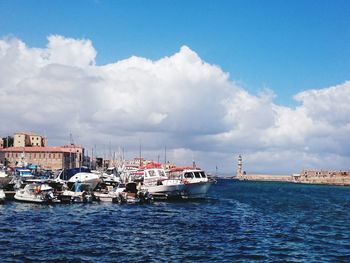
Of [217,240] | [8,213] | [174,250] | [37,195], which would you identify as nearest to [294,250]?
[217,240]

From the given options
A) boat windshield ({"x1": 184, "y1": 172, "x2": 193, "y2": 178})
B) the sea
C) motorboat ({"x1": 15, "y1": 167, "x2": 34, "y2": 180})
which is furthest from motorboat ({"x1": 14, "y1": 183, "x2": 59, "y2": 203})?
motorboat ({"x1": 15, "y1": 167, "x2": 34, "y2": 180})

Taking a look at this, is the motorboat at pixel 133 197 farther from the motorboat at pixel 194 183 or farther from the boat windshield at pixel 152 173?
the motorboat at pixel 194 183

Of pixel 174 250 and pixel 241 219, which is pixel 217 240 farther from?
pixel 241 219

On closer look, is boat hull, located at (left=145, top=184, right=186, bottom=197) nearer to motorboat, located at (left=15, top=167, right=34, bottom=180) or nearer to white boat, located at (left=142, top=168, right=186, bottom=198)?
white boat, located at (left=142, top=168, right=186, bottom=198)

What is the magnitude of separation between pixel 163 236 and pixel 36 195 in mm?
29447

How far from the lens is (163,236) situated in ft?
119

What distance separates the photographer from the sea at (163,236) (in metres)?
28.5

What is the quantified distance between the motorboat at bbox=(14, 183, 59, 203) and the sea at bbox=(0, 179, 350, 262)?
13.3 ft

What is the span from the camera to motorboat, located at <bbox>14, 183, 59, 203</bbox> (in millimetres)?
59375

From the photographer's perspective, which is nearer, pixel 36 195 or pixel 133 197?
pixel 36 195

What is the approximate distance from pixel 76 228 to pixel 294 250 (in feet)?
62.6

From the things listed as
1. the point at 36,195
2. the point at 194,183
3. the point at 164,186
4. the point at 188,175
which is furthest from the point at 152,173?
the point at 36,195

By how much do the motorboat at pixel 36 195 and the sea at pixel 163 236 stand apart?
405cm

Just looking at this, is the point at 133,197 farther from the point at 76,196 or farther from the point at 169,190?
the point at 76,196
